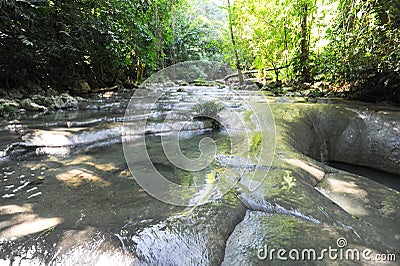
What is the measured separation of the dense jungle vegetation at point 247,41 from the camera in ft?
16.1

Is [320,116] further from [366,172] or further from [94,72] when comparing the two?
[94,72]

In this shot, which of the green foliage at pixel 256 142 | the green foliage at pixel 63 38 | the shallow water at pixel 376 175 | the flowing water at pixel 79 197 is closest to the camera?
the flowing water at pixel 79 197

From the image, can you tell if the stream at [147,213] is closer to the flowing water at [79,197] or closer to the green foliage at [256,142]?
the flowing water at [79,197]

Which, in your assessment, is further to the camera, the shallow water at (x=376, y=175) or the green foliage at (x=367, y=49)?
the green foliage at (x=367, y=49)

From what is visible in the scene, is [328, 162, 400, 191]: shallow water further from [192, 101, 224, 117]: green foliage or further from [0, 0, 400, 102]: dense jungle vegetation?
[192, 101, 224, 117]: green foliage

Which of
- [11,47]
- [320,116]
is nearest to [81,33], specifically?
[11,47]

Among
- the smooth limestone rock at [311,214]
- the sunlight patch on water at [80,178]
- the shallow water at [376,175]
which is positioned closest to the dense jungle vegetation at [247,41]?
the shallow water at [376,175]

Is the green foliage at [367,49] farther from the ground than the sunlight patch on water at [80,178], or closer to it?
farther from the ground

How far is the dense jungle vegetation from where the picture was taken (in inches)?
194

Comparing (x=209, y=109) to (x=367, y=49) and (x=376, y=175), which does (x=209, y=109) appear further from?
(x=367, y=49)

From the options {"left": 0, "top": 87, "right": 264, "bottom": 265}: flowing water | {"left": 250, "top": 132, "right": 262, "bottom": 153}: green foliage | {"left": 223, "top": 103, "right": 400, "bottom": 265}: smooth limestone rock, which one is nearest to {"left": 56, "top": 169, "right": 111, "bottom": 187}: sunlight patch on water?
{"left": 0, "top": 87, "right": 264, "bottom": 265}: flowing water

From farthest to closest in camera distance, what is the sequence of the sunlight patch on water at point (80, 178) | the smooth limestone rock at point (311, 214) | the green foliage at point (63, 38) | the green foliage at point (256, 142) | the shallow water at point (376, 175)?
the green foliage at point (63, 38) < the shallow water at point (376, 175) < the green foliage at point (256, 142) < the sunlight patch on water at point (80, 178) < the smooth limestone rock at point (311, 214)

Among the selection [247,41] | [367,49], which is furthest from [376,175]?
[247,41]

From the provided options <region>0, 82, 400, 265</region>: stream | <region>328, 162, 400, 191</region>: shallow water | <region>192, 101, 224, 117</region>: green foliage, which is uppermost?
<region>192, 101, 224, 117</region>: green foliage
